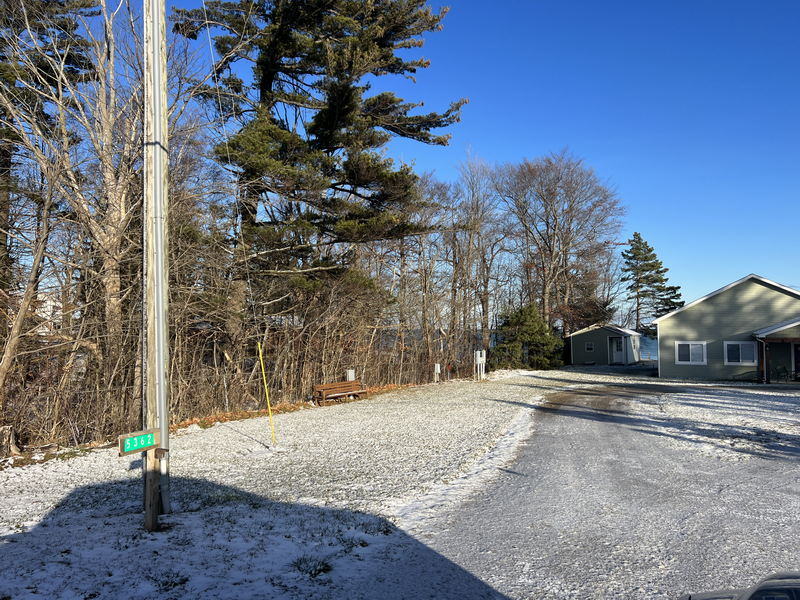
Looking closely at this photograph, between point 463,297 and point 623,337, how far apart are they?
45.8 ft

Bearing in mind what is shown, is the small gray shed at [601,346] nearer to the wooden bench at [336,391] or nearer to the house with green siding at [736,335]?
the house with green siding at [736,335]

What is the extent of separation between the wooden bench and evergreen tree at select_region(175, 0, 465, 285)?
3.65 metres

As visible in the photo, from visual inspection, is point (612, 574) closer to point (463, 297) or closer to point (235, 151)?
point (235, 151)

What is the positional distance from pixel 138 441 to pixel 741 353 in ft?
91.4

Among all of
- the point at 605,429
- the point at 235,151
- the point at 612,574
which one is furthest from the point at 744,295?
the point at 612,574

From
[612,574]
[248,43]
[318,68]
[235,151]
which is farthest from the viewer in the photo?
[318,68]

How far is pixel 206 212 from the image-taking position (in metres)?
13.5

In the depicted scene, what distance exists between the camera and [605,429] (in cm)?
1102

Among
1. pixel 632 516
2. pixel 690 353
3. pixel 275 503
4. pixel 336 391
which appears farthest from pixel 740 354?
pixel 275 503

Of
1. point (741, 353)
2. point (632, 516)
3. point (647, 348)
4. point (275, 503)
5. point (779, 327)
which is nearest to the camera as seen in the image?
point (632, 516)

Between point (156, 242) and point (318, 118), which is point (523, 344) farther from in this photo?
point (156, 242)

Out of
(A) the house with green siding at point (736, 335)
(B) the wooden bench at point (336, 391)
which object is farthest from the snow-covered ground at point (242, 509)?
(A) the house with green siding at point (736, 335)

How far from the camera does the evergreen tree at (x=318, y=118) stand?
14.1 m

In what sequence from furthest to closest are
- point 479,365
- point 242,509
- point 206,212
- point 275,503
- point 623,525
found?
point 479,365, point 206,212, point 275,503, point 242,509, point 623,525
